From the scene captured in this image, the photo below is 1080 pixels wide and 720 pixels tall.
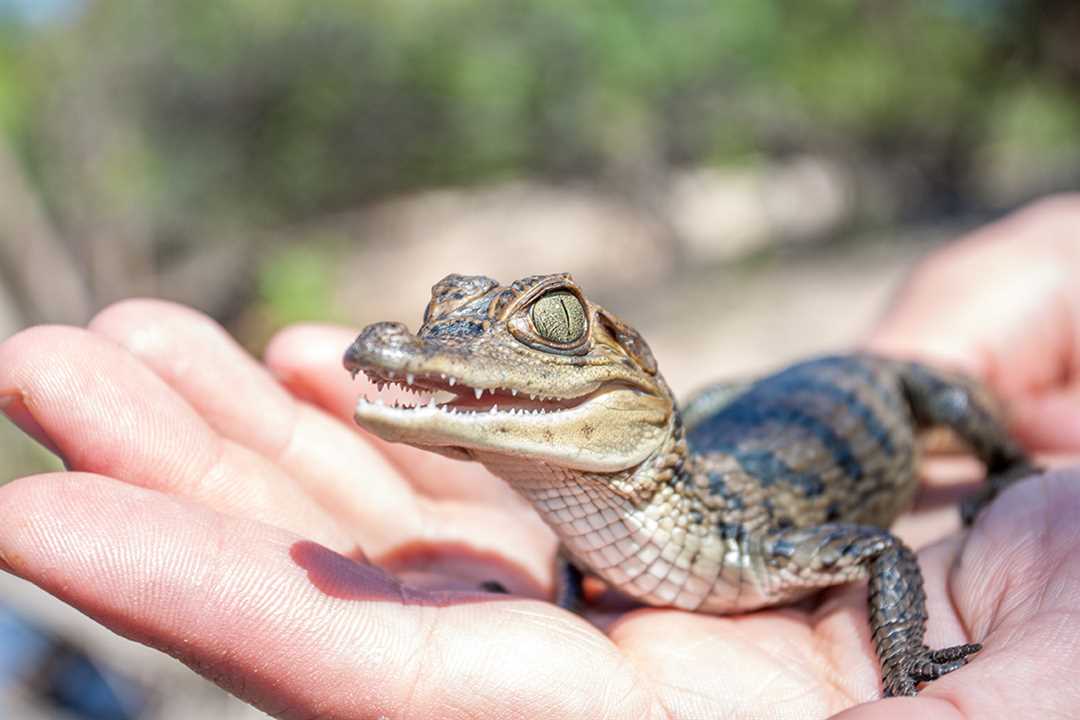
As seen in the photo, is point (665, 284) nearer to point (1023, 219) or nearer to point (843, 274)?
point (843, 274)

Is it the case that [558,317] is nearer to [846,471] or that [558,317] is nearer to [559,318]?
[559,318]

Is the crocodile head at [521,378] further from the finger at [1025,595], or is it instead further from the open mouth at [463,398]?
the finger at [1025,595]

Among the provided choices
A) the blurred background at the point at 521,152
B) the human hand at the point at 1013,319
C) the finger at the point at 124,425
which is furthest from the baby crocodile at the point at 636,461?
the blurred background at the point at 521,152

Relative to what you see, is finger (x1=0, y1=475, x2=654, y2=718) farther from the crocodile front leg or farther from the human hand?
the human hand

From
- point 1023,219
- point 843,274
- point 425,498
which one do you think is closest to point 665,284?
point 843,274

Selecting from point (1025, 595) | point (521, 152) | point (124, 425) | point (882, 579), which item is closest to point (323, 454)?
point (124, 425)

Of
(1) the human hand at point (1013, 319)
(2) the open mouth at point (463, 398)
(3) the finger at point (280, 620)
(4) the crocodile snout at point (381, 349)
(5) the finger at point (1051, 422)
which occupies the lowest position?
(5) the finger at point (1051, 422)

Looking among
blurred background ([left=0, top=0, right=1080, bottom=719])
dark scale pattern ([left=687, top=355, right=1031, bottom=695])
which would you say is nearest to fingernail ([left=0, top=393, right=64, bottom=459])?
dark scale pattern ([left=687, top=355, right=1031, bottom=695])
